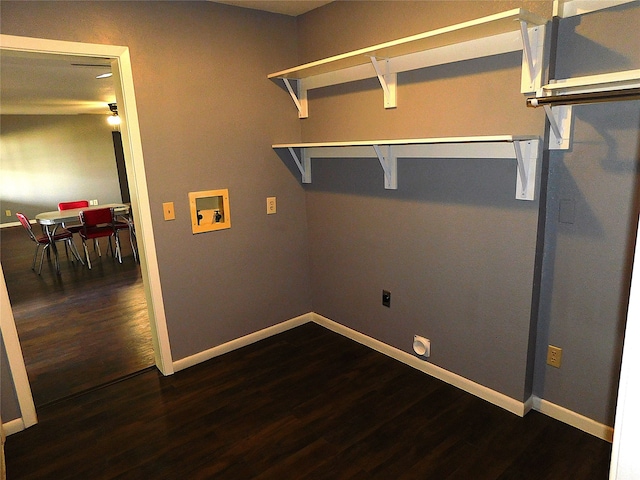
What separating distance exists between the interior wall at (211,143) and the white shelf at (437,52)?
0.33 m

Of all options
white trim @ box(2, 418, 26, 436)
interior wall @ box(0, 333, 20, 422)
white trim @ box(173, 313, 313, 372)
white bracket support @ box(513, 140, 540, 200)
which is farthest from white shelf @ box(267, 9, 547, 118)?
white trim @ box(2, 418, 26, 436)

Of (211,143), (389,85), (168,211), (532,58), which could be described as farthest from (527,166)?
(168,211)

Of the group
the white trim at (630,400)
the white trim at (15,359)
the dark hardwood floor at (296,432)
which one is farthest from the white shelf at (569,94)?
the white trim at (15,359)

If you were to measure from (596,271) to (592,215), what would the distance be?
0.27 meters

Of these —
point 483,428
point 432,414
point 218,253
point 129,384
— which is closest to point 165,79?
point 218,253

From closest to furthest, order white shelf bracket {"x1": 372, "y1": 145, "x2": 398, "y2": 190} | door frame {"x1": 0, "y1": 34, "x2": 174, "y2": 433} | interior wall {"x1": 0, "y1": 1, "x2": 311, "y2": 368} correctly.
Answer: door frame {"x1": 0, "y1": 34, "x2": 174, "y2": 433}, interior wall {"x1": 0, "y1": 1, "x2": 311, "y2": 368}, white shelf bracket {"x1": 372, "y1": 145, "x2": 398, "y2": 190}

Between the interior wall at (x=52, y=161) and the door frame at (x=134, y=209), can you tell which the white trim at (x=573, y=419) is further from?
the interior wall at (x=52, y=161)

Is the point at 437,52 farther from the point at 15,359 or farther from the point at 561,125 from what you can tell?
the point at 15,359

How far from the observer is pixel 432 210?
8.26ft

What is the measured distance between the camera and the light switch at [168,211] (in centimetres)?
270

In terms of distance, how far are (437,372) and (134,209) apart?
7.20 ft

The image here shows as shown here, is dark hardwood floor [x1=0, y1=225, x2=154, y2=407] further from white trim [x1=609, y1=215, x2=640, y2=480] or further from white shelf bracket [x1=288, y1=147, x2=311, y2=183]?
white trim [x1=609, y1=215, x2=640, y2=480]

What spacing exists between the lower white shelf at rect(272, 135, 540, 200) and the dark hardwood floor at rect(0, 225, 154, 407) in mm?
1973

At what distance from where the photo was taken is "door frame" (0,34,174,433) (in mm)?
2201
